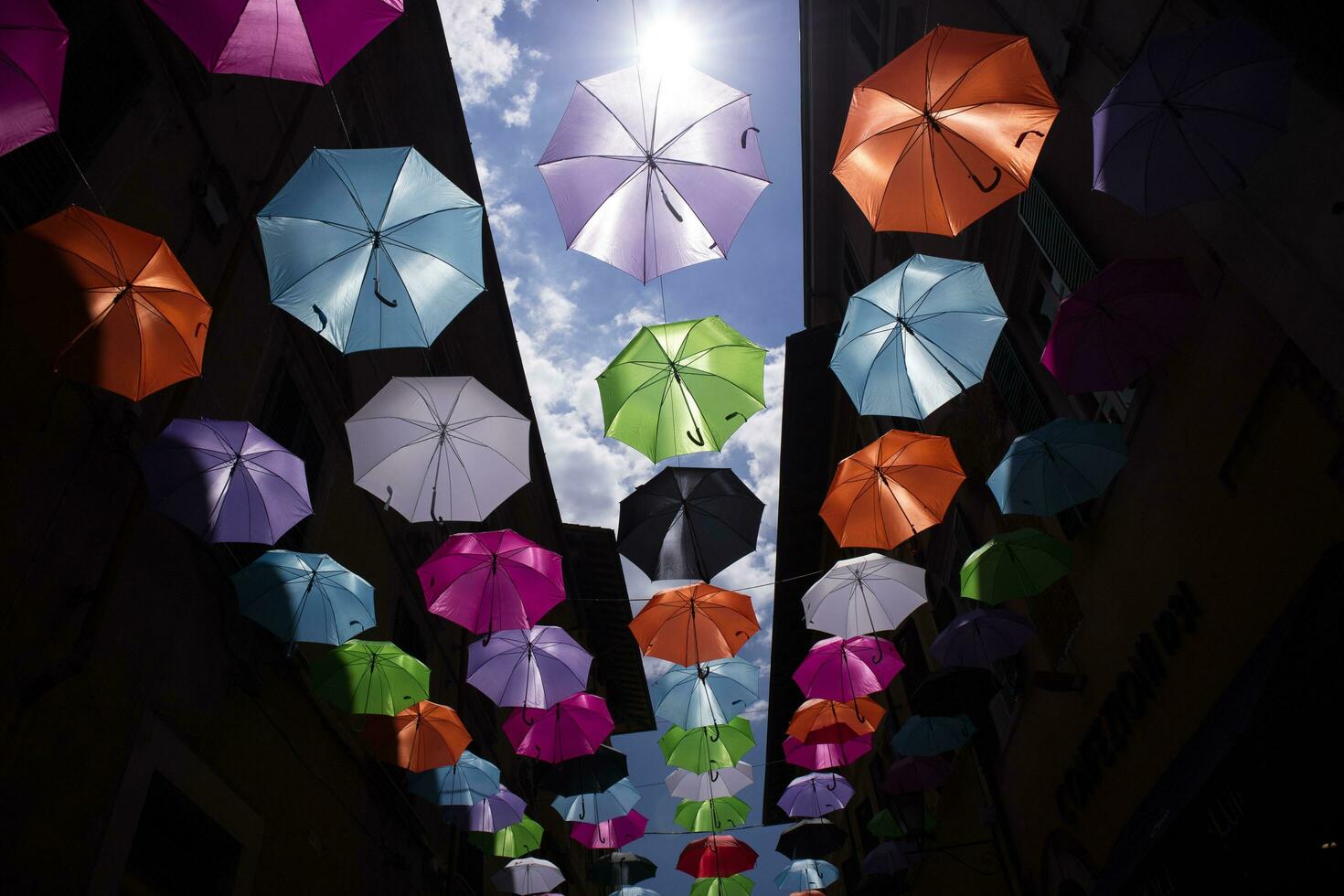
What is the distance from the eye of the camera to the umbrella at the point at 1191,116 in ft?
17.0

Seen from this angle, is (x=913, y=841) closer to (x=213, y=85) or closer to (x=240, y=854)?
(x=240, y=854)

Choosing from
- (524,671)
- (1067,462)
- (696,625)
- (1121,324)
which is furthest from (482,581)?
(1121,324)

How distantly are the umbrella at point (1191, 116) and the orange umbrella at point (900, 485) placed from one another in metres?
3.42

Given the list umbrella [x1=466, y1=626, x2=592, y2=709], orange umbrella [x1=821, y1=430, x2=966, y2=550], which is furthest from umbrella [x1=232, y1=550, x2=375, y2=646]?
orange umbrella [x1=821, y1=430, x2=966, y2=550]

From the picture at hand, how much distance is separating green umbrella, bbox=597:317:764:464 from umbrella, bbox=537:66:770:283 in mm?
986

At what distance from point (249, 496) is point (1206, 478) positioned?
8.05 metres

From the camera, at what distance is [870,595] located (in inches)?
412

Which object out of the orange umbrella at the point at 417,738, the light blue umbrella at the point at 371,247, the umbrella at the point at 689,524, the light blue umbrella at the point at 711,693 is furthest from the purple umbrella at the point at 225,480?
the light blue umbrella at the point at 711,693

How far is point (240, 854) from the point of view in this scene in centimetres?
765

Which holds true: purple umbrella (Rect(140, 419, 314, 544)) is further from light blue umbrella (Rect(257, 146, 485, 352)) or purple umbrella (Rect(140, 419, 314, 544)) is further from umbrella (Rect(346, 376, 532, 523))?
light blue umbrella (Rect(257, 146, 485, 352))

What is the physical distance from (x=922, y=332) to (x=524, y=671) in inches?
252

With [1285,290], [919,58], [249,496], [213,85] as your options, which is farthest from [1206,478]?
[213,85]

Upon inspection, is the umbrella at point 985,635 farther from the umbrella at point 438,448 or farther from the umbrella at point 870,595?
the umbrella at point 438,448

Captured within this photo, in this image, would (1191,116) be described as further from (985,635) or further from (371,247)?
(985,635)
